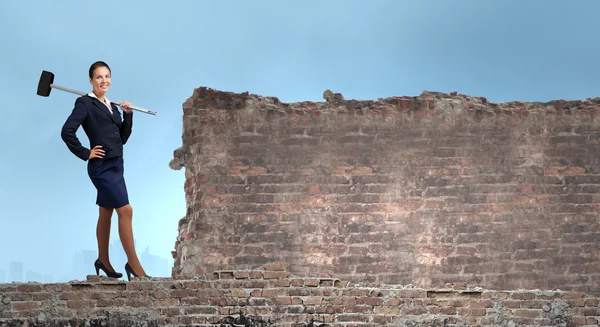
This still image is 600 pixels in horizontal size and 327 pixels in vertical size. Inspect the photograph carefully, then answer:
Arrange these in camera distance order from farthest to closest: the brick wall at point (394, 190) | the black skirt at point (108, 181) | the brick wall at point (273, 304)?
1. the brick wall at point (394, 190)
2. the black skirt at point (108, 181)
3. the brick wall at point (273, 304)

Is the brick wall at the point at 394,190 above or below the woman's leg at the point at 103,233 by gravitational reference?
above

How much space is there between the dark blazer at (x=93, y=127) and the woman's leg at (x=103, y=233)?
0.53 m

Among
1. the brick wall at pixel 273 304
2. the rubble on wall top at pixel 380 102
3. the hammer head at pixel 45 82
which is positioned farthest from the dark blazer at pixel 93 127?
the rubble on wall top at pixel 380 102

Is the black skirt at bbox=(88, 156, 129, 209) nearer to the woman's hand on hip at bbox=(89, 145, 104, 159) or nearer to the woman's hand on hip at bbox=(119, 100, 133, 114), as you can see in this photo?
the woman's hand on hip at bbox=(89, 145, 104, 159)

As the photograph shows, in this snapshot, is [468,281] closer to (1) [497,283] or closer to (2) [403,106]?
(1) [497,283]

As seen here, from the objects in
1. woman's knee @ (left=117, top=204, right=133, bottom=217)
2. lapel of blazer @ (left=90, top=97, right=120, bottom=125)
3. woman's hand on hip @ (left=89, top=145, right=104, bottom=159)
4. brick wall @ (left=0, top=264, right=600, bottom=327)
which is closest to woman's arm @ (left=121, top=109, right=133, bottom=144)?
lapel of blazer @ (left=90, top=97, right=120, bottom=125)

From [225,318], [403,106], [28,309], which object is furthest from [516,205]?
[28,309]

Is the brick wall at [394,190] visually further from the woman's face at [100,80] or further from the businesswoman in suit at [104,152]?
the woman's face at [100,80]

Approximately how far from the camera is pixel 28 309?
28.2 ft

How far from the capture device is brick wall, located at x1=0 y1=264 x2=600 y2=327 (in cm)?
852

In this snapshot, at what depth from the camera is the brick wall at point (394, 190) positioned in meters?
11.5

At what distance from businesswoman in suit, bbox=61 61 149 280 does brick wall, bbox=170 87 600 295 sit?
97.6 inches

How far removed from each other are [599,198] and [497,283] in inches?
64.0

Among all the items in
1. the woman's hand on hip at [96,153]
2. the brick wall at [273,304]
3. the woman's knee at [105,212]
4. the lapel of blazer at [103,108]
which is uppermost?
the lapel of blazer at [103,108]
